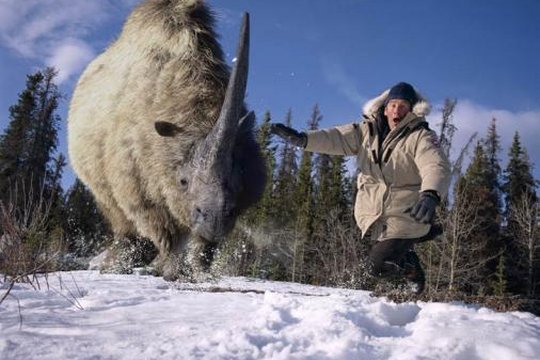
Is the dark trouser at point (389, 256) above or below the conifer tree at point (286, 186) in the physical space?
below

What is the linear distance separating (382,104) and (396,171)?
840 millimetres

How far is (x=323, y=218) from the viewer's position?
1271 inches

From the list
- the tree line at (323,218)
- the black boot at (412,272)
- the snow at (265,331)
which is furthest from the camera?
the tree line at (323,218)

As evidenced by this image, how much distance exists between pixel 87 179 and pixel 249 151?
3074mm

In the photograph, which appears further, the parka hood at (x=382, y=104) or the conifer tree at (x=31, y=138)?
the conifer tree at (x=31, y=138)

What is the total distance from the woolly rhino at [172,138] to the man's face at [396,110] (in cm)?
168

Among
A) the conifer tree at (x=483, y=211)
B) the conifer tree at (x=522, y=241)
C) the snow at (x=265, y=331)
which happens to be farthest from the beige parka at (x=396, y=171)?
the conifer tree at (x=522, y=241)

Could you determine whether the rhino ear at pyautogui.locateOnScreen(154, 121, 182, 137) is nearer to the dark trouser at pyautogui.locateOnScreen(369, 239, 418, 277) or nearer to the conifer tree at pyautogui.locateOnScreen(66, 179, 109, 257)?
the dark trouser at pyautogui.locateOnScreen(369, 239, 418, 277)

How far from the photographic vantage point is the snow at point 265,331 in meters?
1.92

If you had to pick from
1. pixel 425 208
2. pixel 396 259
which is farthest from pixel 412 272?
pixel 425 208

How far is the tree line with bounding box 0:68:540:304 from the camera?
22203 mm

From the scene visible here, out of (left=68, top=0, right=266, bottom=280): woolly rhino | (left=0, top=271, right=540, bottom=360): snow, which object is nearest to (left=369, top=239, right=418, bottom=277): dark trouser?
(left=68, top=0, right=266, bottom=280): woolly rhino

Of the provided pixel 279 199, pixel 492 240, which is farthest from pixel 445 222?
pixel 279 199

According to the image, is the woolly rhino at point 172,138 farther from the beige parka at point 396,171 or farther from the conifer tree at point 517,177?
the conifer tree at point 517,177
